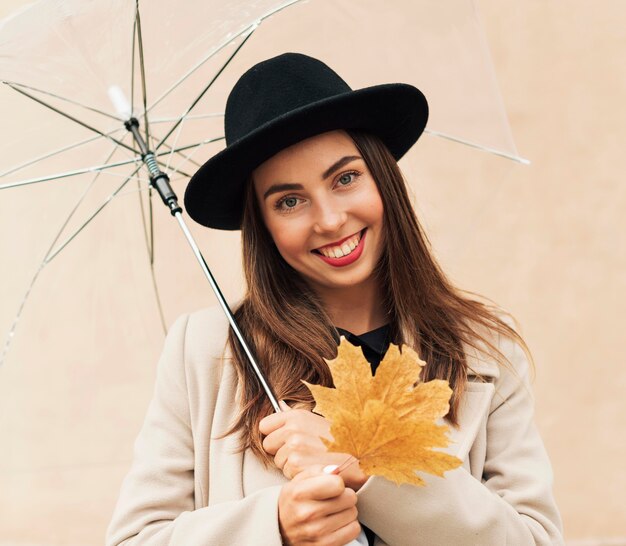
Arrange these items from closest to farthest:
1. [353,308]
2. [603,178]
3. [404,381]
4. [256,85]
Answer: [404,381] < [256,85] < [353,308] < [603,178]

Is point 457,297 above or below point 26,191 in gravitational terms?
below

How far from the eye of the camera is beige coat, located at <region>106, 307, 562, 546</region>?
1.82 metres

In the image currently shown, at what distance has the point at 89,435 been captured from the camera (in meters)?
4.12

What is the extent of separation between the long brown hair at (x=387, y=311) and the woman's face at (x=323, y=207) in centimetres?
6

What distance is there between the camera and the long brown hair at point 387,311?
6.95 feet

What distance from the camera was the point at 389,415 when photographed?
1.51 meters

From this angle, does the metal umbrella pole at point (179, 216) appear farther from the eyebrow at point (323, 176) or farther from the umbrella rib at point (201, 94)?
the eyebrow at point (323, 176)

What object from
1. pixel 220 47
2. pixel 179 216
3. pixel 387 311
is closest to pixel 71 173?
pixel 179 216

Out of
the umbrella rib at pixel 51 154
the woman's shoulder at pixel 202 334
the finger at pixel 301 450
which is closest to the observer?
the finger at pixel 301 450

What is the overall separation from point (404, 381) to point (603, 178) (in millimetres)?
2835

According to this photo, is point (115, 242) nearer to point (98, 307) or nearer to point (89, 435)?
point (98, 307)

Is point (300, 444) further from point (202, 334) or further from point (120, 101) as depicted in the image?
point (120, 101)

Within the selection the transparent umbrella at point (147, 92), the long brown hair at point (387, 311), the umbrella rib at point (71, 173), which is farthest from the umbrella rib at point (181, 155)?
the long brown hair at point (387, 311)

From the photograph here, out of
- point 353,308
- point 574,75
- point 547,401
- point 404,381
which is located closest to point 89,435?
point 547,401
